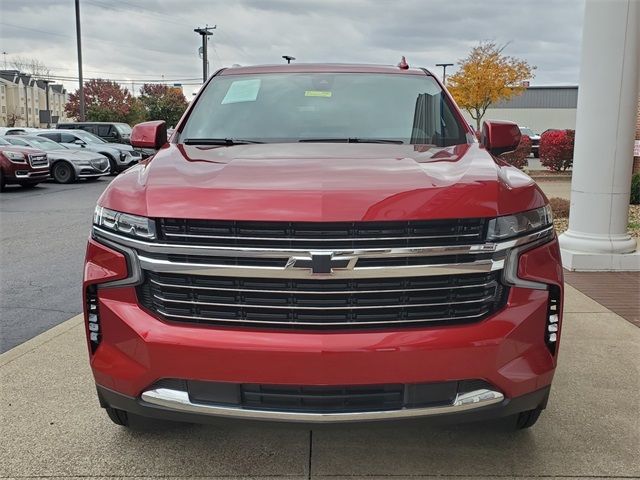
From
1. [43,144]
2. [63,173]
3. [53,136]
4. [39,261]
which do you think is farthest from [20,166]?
[39,261]

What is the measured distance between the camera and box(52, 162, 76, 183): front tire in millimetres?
18203

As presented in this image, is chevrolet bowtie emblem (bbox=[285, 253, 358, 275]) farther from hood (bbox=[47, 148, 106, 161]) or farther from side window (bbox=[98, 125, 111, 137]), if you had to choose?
side window (bbox=[98, 125, 111, 137])

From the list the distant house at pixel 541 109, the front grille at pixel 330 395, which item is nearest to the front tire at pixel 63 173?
the front grille at pixel 330 395

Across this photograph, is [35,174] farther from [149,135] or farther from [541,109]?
[541,109]

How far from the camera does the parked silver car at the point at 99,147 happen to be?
2062 cm

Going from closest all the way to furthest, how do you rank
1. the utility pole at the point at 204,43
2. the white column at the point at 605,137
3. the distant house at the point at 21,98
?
1. the white column at the point at 605,137
2. the utility pole at the point at 204,43
3. the distant house at the point at 21,98

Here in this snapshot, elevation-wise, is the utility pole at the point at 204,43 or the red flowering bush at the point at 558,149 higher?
the utility pole at the point at 204,43

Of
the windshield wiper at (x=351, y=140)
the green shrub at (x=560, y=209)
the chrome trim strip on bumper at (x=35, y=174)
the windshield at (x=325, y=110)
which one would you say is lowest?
the green shrub at (x=560, y=209)

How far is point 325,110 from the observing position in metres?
3.80

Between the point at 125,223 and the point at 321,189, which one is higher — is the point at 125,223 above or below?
below

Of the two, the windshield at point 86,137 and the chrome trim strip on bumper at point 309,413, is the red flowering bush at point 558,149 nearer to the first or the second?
the windshield at point 86,137

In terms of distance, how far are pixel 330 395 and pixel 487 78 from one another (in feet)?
79.0

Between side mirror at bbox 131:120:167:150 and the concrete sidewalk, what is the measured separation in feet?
4.91

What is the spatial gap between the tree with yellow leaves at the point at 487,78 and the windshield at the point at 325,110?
861 inches
